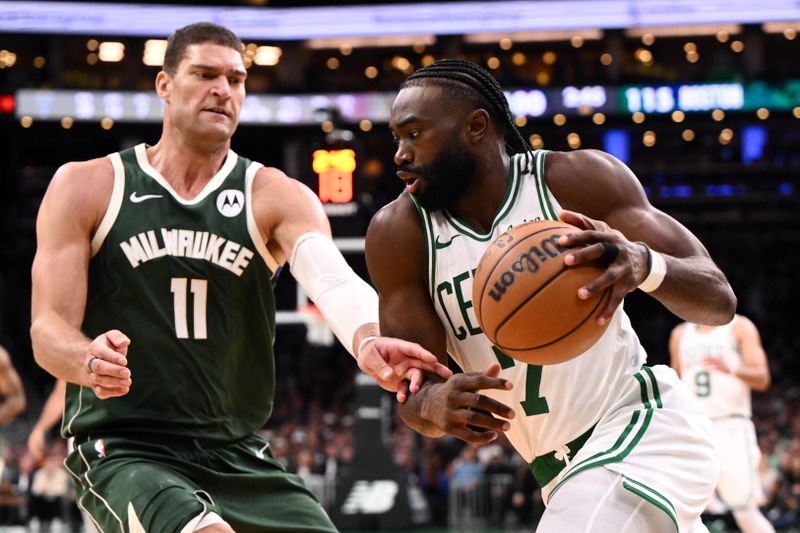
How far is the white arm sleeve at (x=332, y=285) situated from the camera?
4.04m

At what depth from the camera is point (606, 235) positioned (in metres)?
2.97

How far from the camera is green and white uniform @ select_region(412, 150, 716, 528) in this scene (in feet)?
11.1

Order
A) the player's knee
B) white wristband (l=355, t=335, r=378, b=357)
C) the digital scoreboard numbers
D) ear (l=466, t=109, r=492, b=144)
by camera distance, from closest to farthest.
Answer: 1. the player's knee
2. ear (l=466, t=109, r=492, b=144)
3. white wristband (l=355, t=335, r=378, b=357)
4. the digital scoreboard numbers

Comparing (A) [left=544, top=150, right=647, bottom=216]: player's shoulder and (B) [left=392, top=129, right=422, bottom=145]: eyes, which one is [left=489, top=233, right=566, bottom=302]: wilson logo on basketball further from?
(B) [left=392, top=129, right=422, bottom=145]: eyes

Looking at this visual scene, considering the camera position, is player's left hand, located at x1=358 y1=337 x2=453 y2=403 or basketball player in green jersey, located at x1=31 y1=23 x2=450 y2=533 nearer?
player's left hand, located at x1=358 y1=337 x2=453 y2=403

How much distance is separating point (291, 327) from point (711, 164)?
11.0 m

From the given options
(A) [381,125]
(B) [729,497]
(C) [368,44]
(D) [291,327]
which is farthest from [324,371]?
(B) [729,497]

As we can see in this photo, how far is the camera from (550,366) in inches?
140

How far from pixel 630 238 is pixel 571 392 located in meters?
0.52

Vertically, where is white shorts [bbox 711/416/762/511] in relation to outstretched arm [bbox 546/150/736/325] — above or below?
below

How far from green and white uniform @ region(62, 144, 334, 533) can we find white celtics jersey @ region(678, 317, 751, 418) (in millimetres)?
5570

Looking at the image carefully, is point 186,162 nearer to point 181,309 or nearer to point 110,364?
point 181,309

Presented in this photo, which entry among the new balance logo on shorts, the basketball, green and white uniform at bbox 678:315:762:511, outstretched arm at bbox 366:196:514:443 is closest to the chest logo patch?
outstretched arm at bbox 366:196:514:443

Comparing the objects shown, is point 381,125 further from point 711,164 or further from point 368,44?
point 711,164
